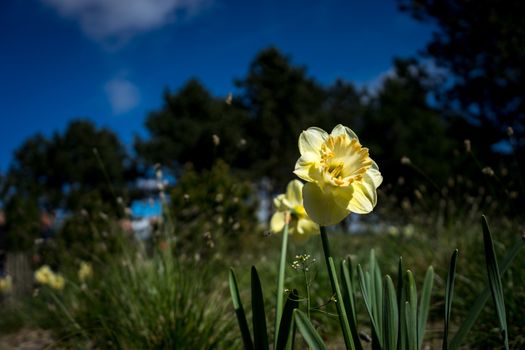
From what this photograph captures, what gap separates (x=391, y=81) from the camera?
26.6 meters

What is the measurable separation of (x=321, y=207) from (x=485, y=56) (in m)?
13.7

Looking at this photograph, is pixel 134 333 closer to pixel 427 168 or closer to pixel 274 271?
pixel 274 271

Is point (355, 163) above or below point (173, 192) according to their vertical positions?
below

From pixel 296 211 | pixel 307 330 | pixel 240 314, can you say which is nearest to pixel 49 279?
pixel 296 211

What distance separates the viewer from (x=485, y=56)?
41.2 ft

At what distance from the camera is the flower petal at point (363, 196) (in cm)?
111

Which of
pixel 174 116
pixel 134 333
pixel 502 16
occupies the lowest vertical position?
pixel 134 333

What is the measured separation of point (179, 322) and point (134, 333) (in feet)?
0.79

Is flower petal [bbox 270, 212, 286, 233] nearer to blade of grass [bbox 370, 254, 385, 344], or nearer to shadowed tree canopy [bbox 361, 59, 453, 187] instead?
blade of grass [bbox 370, 254, 385, 344]

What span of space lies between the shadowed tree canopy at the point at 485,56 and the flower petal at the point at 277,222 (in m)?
10.6

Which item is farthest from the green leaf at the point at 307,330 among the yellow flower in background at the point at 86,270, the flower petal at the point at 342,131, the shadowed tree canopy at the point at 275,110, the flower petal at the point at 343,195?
the shadowed tree canopy at the point at 275,110

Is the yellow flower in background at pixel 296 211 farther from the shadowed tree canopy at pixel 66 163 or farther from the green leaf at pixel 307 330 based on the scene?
the shadowed tree canopy at pixel 66 163

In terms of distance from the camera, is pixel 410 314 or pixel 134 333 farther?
pixel 134 333

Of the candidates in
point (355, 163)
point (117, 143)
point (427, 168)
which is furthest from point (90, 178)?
point (355, 163)
